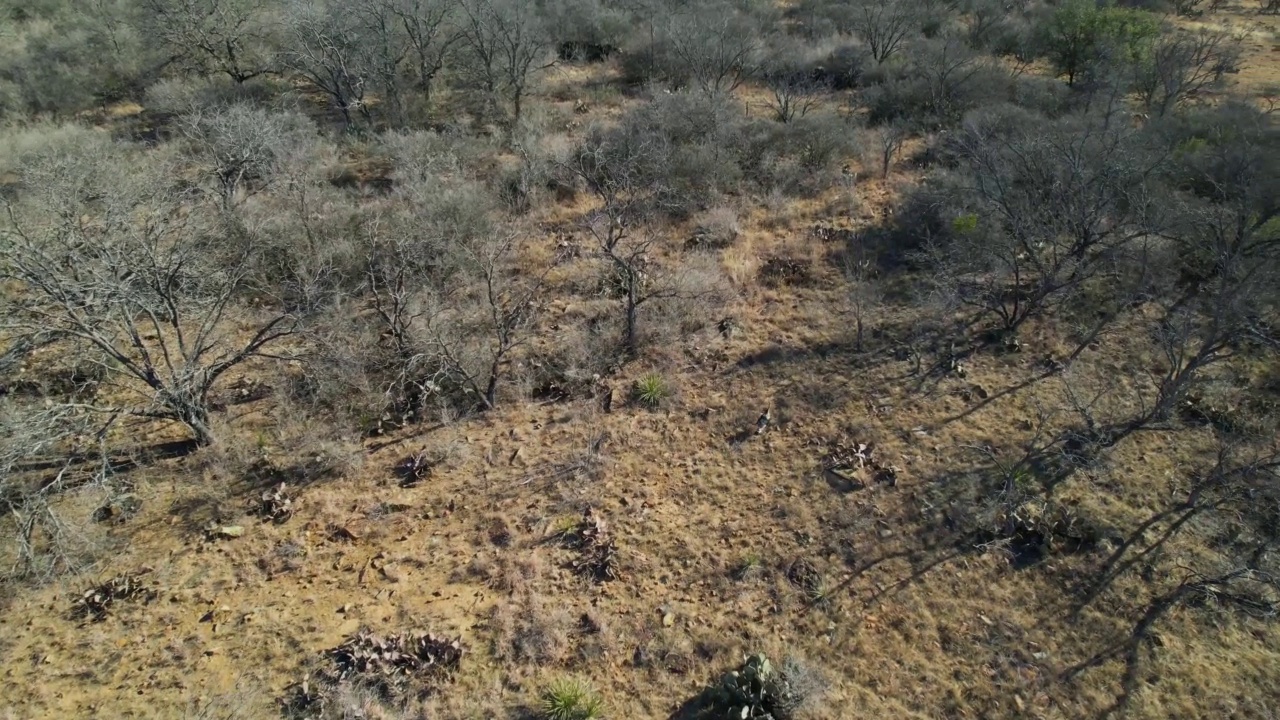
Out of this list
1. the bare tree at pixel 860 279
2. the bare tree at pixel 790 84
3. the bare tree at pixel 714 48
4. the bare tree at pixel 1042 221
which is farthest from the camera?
the bare tree at pixel 714 48

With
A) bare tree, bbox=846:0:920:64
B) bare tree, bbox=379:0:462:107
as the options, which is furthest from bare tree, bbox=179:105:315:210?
bare tree, bbox=846:0:920:64

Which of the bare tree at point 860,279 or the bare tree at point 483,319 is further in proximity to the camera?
the bare tree at point 860,279

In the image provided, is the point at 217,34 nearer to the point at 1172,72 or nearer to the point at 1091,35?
the point at 1091,35

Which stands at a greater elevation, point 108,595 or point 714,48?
point 714,48

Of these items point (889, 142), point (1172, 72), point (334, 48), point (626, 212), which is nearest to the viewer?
point (626, 212)

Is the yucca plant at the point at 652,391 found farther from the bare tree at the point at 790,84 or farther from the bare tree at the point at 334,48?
the bare tree at the point at 334,48

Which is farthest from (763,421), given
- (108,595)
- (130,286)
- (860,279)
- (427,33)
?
(427,33)

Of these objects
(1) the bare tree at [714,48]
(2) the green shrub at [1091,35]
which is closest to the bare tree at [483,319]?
(1) the bare tree at [714,48]
